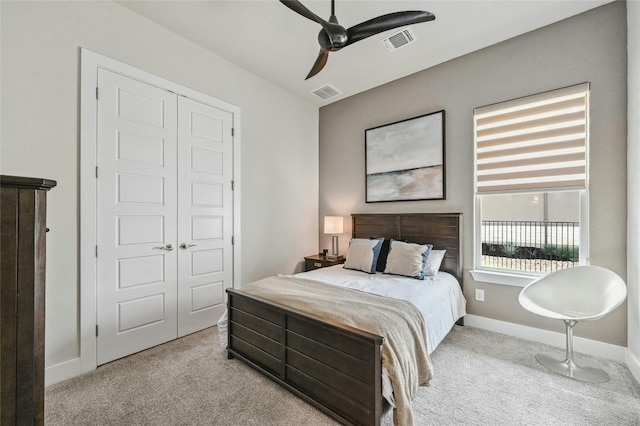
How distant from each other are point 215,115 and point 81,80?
1.20 metres

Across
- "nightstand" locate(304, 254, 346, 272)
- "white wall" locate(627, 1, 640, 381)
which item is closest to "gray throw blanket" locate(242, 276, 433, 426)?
"nightstand" locate(304, 254, 346, 272)

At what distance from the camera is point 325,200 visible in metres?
4.62

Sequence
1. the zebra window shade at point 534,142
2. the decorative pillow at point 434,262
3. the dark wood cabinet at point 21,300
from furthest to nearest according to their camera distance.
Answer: the decorative pillow at point 434,262 < the zebra window shade at point 534,142 < the dark wood cabinet at point 21,300

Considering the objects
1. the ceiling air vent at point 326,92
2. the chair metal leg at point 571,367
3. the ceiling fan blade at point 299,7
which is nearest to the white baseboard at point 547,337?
the chair metal leg at point 571,367

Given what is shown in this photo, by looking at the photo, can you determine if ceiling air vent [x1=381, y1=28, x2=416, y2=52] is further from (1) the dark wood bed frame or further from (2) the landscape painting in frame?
(1) the dark wood bed frame

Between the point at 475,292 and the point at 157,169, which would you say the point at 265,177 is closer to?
the point at 157,169

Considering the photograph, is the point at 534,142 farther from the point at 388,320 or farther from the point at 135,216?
the point at 135,216

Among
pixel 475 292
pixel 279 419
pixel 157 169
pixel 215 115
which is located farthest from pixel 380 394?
pixel 215 115

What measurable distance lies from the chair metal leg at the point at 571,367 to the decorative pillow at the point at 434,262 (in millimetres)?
1079

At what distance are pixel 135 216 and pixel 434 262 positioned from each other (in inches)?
119

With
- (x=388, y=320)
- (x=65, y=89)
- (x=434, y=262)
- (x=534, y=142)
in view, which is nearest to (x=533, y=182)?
(x=534, y=142)

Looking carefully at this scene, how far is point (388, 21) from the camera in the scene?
2.00 metres

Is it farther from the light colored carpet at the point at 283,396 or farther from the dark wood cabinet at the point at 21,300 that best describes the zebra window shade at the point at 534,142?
the dark wood cabinet at the point at 21,300

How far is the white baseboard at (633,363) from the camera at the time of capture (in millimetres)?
2105
